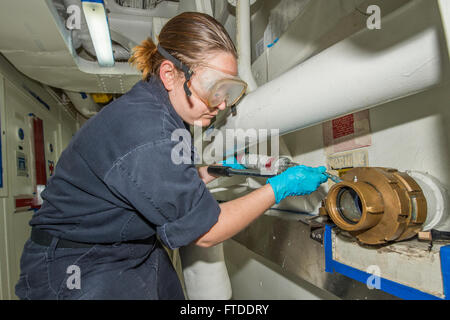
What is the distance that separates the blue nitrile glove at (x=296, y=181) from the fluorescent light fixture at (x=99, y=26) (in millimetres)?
1090

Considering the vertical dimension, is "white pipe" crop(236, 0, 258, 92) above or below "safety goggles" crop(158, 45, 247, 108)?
above

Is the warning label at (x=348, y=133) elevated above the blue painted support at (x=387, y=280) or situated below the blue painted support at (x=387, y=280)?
above

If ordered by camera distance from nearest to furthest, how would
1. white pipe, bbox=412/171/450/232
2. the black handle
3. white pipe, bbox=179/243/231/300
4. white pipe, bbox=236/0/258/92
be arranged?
white pipe, bbox=412/171/450/232, the black handle, white pipe, bbox=236/0/258/92, white pipe, bbox=179/243/231/300

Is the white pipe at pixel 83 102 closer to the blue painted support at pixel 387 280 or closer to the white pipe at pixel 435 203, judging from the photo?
the blue painted support at pixel 387 280

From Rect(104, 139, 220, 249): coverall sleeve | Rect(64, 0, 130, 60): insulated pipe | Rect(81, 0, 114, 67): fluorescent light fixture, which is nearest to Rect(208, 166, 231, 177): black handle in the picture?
Rect(104, 139, 220, 249): coverall sleeve

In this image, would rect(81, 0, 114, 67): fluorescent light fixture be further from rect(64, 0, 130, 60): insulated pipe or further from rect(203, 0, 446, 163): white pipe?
rect(203, 0, 446, 163): white pipe

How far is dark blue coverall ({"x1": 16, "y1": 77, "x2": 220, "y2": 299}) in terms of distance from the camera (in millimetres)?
624

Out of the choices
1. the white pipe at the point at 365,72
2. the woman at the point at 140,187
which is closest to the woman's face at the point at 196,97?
the woman at the point at 140,187

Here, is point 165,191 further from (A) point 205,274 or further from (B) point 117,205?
(A) point 205,274

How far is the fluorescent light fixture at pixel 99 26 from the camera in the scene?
1.15 meters

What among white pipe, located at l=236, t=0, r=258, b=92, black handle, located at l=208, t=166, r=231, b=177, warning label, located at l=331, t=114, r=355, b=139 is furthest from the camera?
white pipe, located at l=236, t=0, r=258, b=92

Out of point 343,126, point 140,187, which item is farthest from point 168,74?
point 343,126
